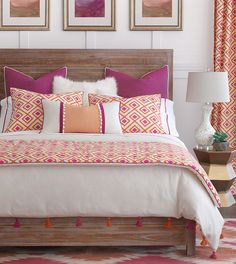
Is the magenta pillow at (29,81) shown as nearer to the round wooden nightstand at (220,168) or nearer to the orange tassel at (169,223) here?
the round wooden nightstand at (220,168)

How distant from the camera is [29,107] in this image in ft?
17.7

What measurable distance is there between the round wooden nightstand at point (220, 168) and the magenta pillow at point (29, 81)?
1.47 meters

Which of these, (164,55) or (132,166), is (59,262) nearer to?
(132,166)

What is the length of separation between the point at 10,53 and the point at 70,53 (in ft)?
1.81

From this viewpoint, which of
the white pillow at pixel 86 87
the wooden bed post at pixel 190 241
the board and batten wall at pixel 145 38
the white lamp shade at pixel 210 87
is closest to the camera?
the wooden bed post at pixel 190 241

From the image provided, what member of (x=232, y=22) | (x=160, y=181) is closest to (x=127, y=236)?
(x=160, y=181)

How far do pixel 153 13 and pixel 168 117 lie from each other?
1.10m

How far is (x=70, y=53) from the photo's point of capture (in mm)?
5953

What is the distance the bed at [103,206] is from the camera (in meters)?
3.74

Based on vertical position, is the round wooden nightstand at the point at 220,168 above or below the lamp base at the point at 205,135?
below

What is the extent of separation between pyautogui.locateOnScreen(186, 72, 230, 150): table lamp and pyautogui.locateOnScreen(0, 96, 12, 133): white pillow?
1542mm

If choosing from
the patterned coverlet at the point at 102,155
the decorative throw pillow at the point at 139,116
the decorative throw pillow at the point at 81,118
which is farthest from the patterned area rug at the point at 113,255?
the decorative throw pillow at the point at 139,116

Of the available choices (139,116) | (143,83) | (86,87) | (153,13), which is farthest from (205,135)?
(153,13)

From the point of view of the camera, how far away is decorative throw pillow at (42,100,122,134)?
5.04 m
